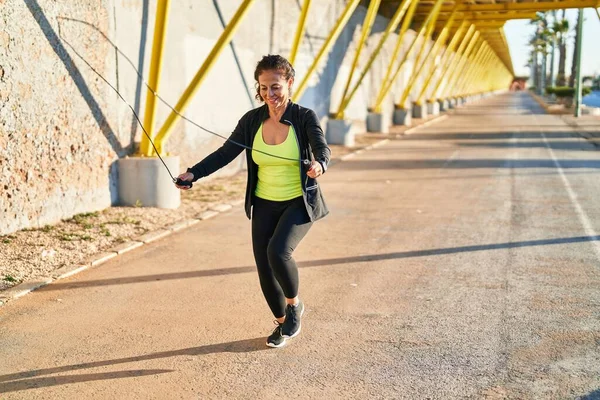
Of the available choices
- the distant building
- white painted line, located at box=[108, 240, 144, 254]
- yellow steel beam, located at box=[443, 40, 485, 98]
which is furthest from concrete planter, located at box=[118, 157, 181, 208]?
the distant building

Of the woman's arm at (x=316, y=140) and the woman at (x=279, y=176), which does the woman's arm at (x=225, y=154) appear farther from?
the woman's arm at (x=316, y=140)

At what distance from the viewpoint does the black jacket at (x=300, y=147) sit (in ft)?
14.5

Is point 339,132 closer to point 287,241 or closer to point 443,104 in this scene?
point 287,241

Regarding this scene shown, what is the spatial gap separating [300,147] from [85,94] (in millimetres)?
4979

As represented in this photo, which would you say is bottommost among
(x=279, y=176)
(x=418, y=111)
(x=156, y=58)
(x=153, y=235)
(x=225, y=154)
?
(x=418, y=111)

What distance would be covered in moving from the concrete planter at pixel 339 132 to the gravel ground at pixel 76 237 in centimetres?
972

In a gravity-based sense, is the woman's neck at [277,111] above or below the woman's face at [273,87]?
below

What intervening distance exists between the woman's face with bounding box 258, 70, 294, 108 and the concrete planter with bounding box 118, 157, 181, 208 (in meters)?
5.19

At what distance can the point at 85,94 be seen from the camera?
8.70 m

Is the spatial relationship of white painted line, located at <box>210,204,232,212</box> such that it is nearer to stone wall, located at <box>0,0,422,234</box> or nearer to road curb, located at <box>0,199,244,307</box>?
road curb, located at <box>0,199,244,307</box>

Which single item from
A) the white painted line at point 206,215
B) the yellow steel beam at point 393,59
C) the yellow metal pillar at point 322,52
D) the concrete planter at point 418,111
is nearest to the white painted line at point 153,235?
the white painted line at point 206,215

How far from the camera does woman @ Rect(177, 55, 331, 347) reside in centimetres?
445

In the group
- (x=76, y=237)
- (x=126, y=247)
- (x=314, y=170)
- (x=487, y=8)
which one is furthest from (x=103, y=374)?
(x=487, y=8)

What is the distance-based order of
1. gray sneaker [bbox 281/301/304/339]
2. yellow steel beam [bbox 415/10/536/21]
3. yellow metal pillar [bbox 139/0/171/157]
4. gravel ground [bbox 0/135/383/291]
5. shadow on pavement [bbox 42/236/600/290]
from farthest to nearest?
yellow steel beam [bbox 415/10/536/21] < yellow metal pillar [bbox 139/0/171/157] < gravel ground [bbox 0/135/383/291] < shadow on pavement [bbox 42/236/600/290] < gray sneaker [bbox 281/301/304/339]
